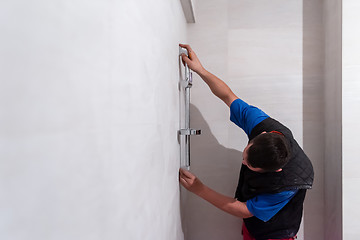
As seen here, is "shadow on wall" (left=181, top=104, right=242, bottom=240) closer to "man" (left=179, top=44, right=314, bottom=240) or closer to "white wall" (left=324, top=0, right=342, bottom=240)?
"man" (left=179, top=44, right=314, bottom=240)

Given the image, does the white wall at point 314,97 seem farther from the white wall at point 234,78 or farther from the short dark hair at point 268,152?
the short dark hair at point 268,152

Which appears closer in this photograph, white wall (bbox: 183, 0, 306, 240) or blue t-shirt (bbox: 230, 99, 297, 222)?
blue t-shirt (bbox: 230, 99, 297, 222)

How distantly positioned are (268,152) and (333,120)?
2.15 ft

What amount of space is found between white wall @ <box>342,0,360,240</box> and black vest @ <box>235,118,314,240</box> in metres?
0.27

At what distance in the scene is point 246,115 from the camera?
1.32 metres

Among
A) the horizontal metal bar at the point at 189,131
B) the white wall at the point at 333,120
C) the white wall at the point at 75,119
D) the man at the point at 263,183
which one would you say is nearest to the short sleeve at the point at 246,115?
the man at the point at 263,183

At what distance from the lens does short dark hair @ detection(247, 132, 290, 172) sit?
1.02 m

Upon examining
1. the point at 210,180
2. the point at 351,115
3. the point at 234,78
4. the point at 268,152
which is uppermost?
the point at 234,78

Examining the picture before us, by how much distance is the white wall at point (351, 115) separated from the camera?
54.2 inches

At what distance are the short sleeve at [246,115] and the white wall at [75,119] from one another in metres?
0.72

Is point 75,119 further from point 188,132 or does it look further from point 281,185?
point 281,185

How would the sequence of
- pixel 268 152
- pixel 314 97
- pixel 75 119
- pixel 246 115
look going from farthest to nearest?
pixel 314 97, pixel 246 115, pixel 268 152, pixel 75 119

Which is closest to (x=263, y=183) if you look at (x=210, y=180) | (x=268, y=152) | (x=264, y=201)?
(x=264, y=201)

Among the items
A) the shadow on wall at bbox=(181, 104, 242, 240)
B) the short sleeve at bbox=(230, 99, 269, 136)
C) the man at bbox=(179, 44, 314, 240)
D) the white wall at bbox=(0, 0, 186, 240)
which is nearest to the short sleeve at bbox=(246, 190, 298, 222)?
the man at bbox=(179, 44, 314, 240)
